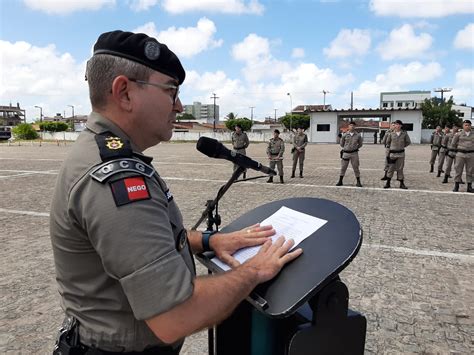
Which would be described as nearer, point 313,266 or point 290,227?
point 313,266

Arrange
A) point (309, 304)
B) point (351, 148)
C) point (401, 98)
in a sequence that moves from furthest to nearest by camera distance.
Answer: point (401, 98), point (351, 148), point (309, 304)

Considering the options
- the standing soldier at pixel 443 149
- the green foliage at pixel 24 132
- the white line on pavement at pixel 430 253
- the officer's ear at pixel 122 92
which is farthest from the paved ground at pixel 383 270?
the green foliage at pixel 24 132

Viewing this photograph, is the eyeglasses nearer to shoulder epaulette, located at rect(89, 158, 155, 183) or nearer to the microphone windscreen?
shoulder epaulette, located at rect(89, 158, 155, 183)

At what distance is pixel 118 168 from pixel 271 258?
572 mm

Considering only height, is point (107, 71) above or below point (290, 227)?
above

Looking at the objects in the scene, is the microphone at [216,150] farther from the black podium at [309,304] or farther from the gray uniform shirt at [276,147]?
the gray uniform shirt at [276,147]

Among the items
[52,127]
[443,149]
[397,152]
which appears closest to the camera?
[397,152]

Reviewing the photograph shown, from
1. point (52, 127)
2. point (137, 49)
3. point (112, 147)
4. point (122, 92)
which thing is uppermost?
point (52, 127)

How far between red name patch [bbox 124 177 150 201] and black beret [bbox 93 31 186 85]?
0.38 m

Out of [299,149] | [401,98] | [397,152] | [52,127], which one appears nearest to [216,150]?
[397,152]

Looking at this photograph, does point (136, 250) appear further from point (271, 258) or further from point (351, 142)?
point (351, 142)

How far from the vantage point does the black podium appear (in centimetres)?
120

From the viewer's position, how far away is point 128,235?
37.8 inches

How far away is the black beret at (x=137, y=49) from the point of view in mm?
1166
